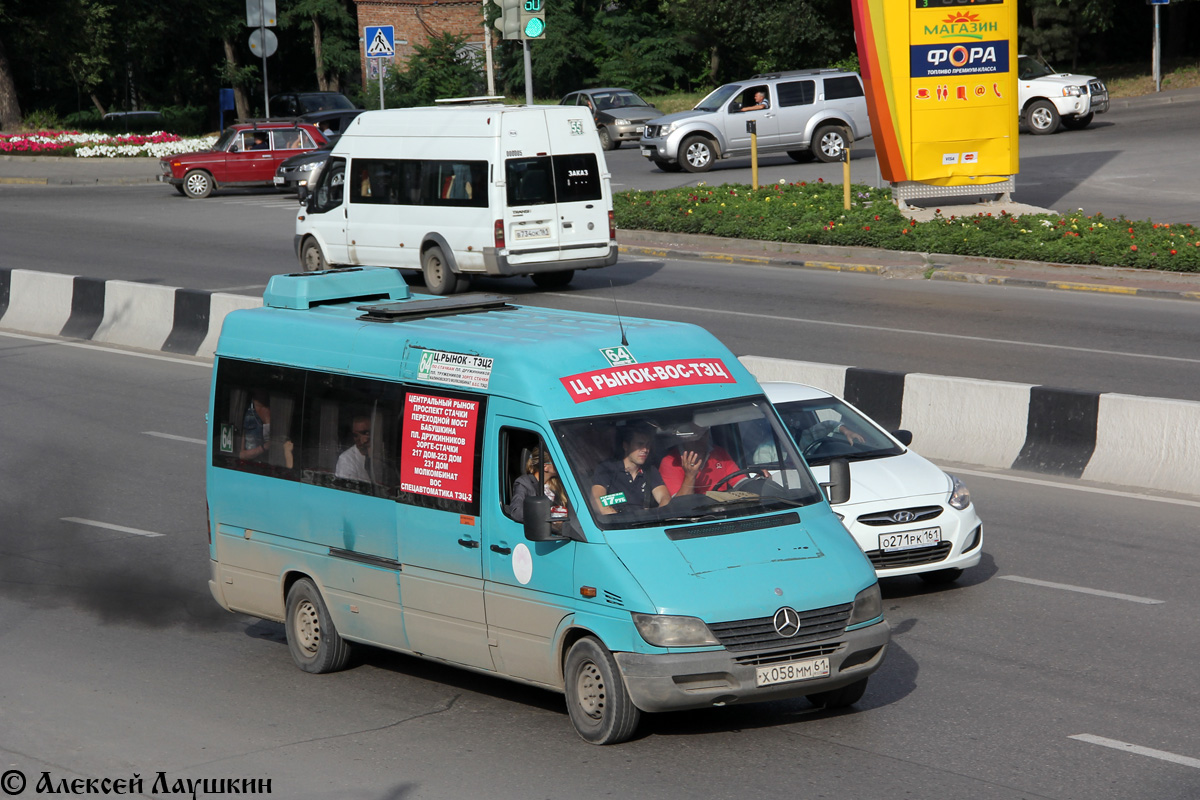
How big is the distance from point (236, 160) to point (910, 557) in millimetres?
31463

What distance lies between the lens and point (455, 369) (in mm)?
7965

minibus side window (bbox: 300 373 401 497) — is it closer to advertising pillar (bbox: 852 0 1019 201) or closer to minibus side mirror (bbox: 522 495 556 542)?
minibus side mirror (bbox: 522 495 556 542)

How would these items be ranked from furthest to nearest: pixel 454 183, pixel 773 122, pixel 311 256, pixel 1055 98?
pixel 1055 98, pixel 773 122, pixel 311 256, pixel 454 183

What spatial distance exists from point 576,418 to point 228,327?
303 centimetres

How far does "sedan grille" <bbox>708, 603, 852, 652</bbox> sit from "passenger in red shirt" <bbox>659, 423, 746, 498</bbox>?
2.62 ft

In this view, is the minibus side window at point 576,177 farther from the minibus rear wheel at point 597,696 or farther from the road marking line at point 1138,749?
the road marking line at point 1138,749

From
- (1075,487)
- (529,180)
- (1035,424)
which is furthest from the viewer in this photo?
(529,180)

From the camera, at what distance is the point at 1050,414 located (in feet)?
42.8

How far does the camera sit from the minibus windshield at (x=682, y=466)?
24.0 feet

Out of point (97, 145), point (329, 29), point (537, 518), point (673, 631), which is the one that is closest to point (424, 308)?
point (537, 518)

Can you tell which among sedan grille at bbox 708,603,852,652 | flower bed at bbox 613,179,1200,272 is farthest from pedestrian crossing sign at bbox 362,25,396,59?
sedan grille at bbox 708,603,852,652

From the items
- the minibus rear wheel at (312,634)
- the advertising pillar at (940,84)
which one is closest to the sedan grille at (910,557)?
the minibus rear wheel at (312,634)

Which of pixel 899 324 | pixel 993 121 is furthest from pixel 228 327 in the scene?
pixel 993 121

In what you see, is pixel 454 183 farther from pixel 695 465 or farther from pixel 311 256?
pixel 695 465
